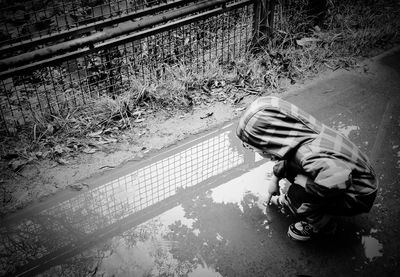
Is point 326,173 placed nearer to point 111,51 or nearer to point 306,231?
point 306,231

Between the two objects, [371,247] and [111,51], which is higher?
[111,51]

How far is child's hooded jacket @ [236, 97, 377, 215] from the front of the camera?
2.76 meters

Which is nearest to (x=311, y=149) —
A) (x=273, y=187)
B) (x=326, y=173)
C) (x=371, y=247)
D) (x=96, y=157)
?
(x=326, y=173)

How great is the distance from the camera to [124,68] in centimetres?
517

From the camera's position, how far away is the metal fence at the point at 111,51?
3.92 m

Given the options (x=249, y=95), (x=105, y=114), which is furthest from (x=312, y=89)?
(x=105, y=114)

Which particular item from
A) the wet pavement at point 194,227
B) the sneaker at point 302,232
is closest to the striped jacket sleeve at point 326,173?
the sneaker at point 302,232

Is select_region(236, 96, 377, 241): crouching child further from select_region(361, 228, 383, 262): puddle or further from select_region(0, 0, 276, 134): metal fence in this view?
select_region(0, 0, 276, 134): metal fence

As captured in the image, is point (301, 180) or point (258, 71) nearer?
point (301, 180)

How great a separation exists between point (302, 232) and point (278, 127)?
0.98 meters

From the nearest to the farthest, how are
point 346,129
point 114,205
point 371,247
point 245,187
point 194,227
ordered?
point 371,247 < point 194,227 < point 114,205 < point 245,187 < point 346,129

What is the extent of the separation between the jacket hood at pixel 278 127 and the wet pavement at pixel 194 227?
0.87m

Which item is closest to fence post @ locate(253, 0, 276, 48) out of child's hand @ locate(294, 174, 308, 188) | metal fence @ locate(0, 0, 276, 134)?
metal fence @ locate(0, 0, 276, 134)

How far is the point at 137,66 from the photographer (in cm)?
510
